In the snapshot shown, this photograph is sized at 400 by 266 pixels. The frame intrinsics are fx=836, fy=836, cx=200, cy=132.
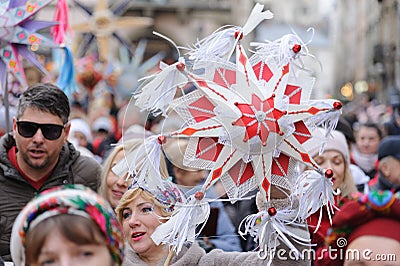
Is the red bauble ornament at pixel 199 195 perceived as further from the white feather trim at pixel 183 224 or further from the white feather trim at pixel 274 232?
the white feather trim at pixel 274 232

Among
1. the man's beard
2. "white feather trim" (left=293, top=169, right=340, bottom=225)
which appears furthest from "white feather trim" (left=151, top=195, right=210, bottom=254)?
the man's beard

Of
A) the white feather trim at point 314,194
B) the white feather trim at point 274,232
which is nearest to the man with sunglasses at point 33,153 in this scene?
the white feather trim at point 274,232

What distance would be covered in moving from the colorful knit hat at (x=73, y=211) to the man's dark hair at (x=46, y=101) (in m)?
1.99

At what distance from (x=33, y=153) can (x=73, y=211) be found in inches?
82.8

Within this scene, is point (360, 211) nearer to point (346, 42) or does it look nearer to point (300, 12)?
point (346, 42)

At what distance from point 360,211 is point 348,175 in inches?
114

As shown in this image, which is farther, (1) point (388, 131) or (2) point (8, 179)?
(1) point (388, 131)

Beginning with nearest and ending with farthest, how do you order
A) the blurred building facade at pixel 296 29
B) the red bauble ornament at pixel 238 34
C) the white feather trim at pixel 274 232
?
the white feather trim at pixel 274 232 < the red bauble ornament at pixel 238 34 < the blurred building facade at pixel 296 29

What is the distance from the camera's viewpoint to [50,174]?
4973 millimetres

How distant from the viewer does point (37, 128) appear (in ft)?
15.6

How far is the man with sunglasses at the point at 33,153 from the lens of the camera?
4766 millimetres

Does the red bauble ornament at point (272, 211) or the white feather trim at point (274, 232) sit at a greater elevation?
the red bauble ornament at point (272, 211)

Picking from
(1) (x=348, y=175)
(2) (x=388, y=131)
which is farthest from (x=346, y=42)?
(1) (x=348, y=175)

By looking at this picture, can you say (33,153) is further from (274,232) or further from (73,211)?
(73,211)
